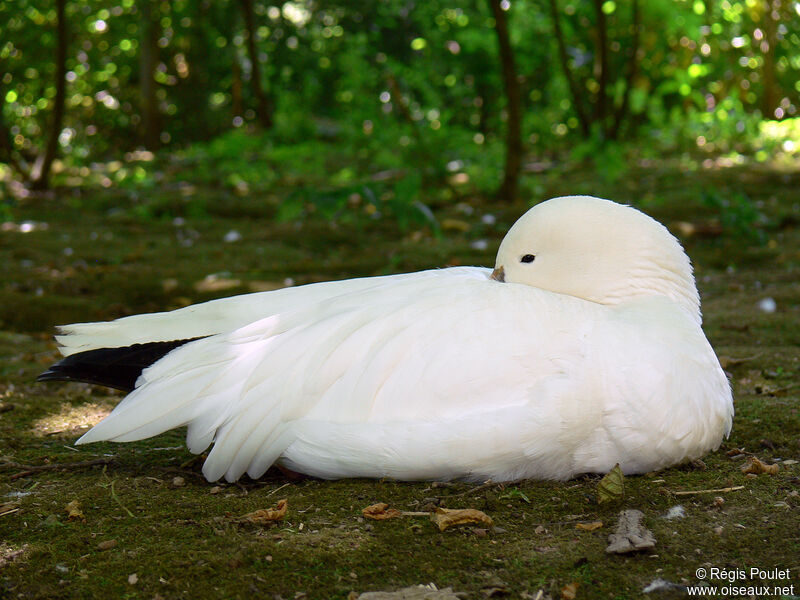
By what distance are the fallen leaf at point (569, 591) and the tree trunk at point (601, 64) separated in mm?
6789

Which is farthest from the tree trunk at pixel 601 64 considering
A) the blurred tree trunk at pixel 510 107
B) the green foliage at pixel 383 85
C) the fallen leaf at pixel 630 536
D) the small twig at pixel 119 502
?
the small twig at pixel 119 502

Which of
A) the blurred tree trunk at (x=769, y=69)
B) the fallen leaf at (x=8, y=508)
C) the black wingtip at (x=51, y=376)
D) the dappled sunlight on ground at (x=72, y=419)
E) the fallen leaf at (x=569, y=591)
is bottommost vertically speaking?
the dappled sunlight on ground at (x=72, y=419)

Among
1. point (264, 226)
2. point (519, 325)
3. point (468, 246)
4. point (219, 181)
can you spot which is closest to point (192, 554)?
point (519, 325)

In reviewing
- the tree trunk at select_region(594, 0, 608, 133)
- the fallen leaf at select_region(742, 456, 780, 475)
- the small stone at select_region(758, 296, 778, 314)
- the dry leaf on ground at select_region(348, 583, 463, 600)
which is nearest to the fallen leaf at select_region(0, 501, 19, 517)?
the dry leaf on ground at select_region(348, 583, 463, 600)

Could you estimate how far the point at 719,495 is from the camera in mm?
2277

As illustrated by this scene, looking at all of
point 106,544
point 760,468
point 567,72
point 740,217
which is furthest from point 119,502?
point 567,72

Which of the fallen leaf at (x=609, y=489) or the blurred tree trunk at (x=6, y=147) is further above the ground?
the blurred tree trunk at (x=6, y=147)

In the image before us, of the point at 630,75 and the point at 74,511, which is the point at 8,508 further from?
the point at 630,75

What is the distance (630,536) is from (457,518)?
1.30 feet

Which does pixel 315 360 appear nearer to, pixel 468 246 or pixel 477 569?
pixel 477 569

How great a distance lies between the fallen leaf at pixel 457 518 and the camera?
6.93 ft

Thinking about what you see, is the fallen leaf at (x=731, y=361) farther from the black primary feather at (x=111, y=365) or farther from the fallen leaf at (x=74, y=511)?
the fallen leaf at (x=74, y=511)

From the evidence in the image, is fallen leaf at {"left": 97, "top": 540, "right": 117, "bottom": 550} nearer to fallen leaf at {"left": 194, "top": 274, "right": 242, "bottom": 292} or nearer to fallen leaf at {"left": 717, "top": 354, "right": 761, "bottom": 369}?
fallen leaf at {"left": 717, "top": 354, "right": 761, "bottom": 369}

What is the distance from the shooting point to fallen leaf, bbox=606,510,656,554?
1956 millimetres
